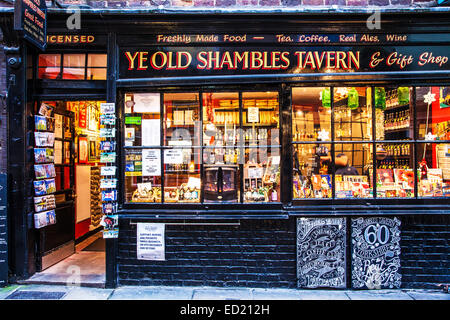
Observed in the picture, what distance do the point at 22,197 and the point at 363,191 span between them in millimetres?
6374

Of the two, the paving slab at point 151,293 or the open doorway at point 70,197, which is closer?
the paving slab at point 151,293

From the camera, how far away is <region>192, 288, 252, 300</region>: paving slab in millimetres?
4816

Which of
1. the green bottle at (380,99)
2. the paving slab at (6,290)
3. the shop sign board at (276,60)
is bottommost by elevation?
the paving slab at (6,290)

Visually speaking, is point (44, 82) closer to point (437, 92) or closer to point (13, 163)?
point (13, 163)

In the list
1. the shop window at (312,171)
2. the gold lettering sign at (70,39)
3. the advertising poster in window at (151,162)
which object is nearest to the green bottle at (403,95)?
the shop window at (312,171)

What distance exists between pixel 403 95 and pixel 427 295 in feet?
11.7

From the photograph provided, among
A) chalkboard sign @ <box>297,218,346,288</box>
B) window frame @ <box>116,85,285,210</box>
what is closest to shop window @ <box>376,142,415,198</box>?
chalkboard sign @ <box>297,218,346,288</box>

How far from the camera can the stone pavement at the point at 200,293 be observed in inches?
190

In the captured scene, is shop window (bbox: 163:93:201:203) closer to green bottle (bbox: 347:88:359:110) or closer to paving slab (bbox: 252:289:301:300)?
paving slab (bbox: 252:289:301:300)

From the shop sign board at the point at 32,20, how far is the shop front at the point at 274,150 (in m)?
0.37

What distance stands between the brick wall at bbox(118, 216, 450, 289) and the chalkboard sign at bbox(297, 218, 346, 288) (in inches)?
5.6

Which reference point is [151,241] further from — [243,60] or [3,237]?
[243,60]

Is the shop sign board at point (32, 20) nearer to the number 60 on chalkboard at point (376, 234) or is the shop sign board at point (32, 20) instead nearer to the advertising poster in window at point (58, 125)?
the advertising poster in window at point (58, 125)

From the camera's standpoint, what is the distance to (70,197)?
6766 millimetres
